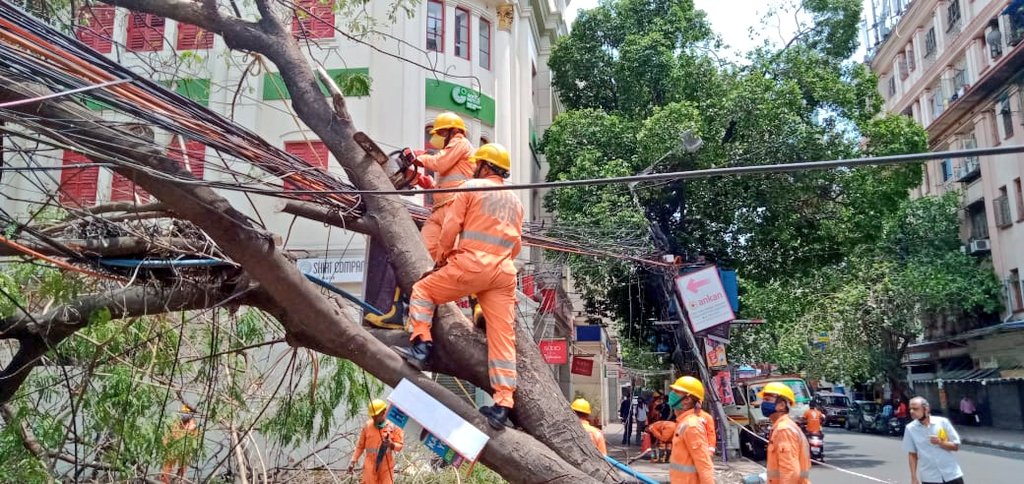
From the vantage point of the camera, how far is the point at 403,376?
4031mm

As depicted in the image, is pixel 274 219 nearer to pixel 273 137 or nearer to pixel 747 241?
pixel 273 137

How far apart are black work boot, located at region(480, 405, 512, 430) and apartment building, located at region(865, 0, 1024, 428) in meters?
25.7

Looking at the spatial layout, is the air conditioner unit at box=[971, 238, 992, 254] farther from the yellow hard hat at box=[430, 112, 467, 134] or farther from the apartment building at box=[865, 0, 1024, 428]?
the yellow hard hat at box=[430, 112, 467, 134]

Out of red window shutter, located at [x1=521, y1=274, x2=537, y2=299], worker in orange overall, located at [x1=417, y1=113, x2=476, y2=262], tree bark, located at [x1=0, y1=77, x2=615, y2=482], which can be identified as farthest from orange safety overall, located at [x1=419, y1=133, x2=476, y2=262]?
red window shutter, located at [x1=521, y1=274, x2=537, y2=299]

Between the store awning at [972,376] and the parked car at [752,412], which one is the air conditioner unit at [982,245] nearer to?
the store awning at [972,376]

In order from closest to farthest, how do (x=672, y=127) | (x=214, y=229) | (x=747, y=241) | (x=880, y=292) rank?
(x=214, y=229)
(x=672, y=127)
(x=747, y=241)
(x=880, y=292)

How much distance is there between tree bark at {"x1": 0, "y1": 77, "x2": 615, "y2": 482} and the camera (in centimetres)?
355

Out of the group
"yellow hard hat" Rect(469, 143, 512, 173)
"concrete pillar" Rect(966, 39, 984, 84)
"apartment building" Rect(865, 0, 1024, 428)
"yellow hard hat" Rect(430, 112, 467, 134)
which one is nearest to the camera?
"yellow hard hat" Rect(469, 143, 512, 173)

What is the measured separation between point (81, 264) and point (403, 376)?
2306 millimetres

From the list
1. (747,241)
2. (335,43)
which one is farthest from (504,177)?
(747,241)

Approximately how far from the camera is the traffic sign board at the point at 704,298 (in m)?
13.8

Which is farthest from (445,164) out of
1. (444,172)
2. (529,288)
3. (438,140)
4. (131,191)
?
(529,288)

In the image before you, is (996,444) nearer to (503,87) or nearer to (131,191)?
(503,87)

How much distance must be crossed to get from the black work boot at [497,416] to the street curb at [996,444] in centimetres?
2015
